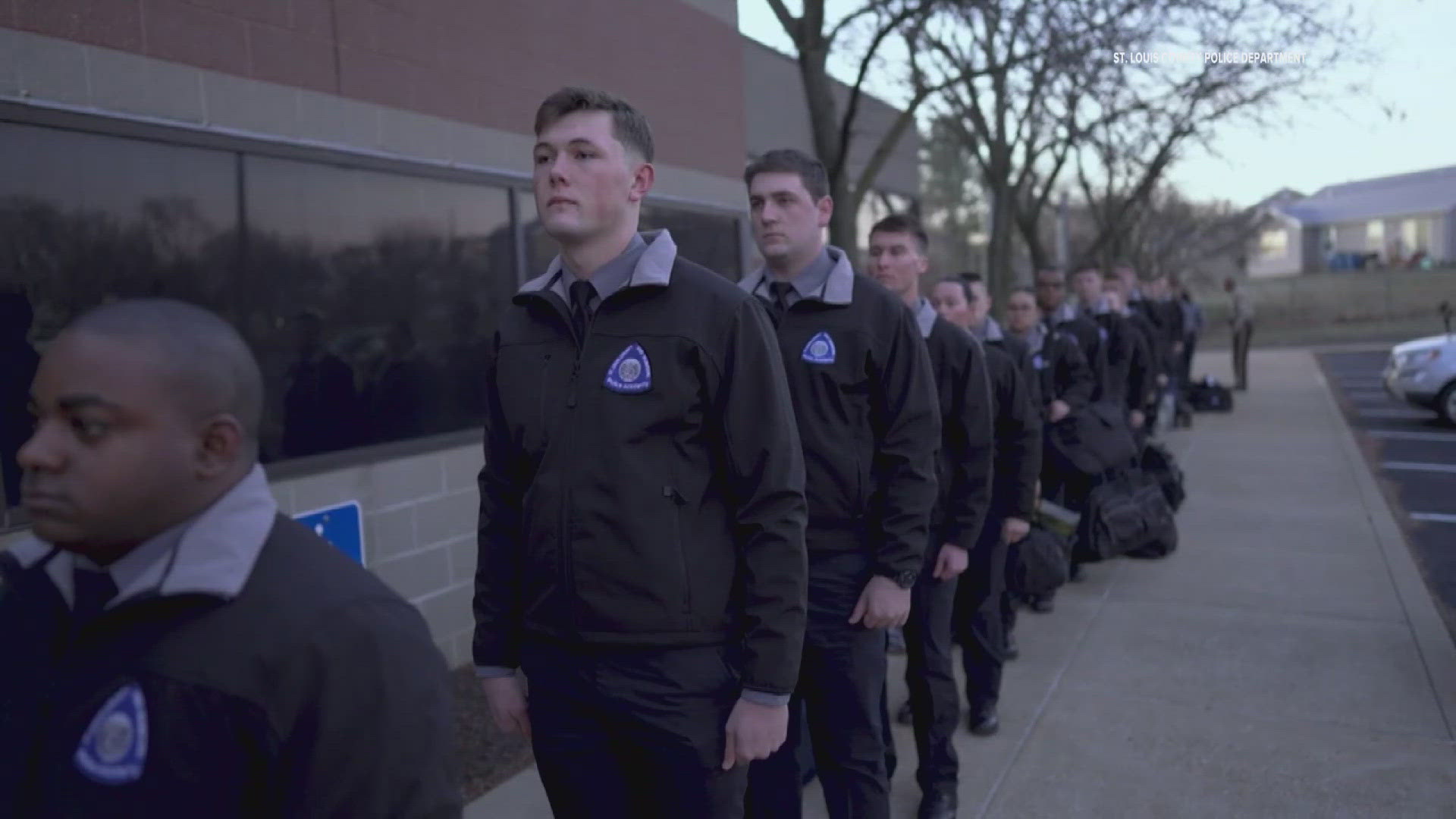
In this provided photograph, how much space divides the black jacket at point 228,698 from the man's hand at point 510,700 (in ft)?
3.89

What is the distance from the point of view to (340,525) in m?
4.43

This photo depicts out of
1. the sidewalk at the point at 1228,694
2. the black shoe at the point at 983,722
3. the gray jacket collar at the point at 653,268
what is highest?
the gray jacket collar at the point at 653,268

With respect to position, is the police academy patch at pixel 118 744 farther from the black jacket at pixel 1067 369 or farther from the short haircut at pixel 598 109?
the black jacket at pixel 1067 369

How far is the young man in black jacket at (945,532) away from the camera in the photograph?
396 centimetres

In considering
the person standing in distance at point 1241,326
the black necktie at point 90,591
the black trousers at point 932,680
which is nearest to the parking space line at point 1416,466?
the person standing in distance at point 1241,326

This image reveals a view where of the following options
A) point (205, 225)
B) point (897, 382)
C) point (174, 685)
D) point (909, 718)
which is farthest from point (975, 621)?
point (174, 685)

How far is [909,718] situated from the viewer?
16.6ft

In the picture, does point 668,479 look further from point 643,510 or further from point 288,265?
point 288,265

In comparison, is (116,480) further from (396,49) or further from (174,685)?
(396,49)

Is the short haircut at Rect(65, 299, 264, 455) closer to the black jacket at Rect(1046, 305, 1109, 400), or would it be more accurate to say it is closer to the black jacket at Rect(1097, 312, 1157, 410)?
the black jacket at Rect(1046, 305, 1109, 400)

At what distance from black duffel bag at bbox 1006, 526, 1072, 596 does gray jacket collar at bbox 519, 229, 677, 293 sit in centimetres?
381

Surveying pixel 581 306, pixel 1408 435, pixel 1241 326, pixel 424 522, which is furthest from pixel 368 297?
pixel 1241 326

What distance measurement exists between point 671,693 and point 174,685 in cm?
116

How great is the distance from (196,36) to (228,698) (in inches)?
146
